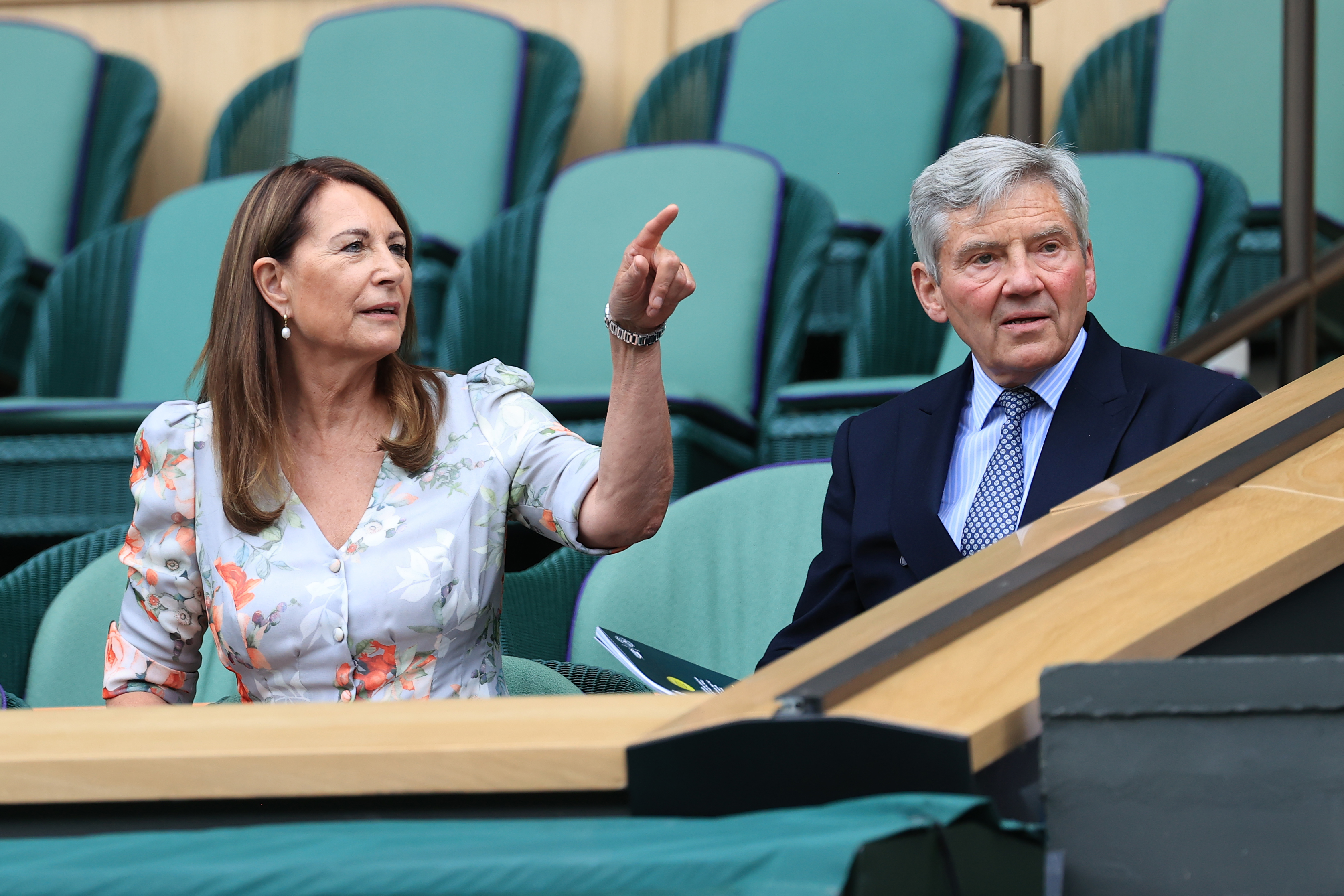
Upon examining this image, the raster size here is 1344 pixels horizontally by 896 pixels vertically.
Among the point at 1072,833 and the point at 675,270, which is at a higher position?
the point at 675,270

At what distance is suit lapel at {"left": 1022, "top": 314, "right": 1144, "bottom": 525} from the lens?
1.28 m

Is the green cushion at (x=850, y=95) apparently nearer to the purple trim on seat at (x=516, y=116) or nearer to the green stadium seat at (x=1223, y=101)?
the green stadium seat at (x=1223, y=101)

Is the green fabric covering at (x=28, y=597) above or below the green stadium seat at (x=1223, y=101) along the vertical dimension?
below

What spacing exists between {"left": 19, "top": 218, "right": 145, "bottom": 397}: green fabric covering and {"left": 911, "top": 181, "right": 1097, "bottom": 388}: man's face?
5.95 ft

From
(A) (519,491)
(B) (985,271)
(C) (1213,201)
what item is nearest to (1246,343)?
(C) (1213,201)

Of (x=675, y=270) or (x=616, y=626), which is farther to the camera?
(x=616, y=626)

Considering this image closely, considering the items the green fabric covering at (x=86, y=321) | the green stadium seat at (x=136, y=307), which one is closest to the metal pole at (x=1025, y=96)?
the green stadium seat at (x=136, y=307)

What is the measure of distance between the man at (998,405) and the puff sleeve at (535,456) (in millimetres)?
229

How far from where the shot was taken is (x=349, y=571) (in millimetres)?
1308

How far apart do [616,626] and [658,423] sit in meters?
0.42

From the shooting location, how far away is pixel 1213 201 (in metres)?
2.29

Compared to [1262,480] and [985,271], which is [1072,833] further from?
[985,271]

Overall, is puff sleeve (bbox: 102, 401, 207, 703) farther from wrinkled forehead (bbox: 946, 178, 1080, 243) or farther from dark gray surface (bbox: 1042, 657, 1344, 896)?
dark gray surface (bbox: 1042, 657, 1344, 896)

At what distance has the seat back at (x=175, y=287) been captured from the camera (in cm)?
254
